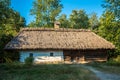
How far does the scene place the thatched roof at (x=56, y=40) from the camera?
1117 inches

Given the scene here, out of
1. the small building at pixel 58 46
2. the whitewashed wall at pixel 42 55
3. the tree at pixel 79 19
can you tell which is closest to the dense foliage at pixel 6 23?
the whitewashed wall at pixel 42 55

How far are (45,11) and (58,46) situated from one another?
19.0m

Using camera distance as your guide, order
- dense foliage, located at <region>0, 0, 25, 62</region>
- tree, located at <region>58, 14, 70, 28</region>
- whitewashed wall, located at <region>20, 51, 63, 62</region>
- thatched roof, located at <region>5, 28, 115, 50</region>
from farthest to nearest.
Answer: tree, located at <region>58, 14, 70, 28</region>, whitewashed wall, located at <region>20, 51, 63, 62</region>, thatched roof, located at <region>5, 28, 115, 50</region>, dense foliage, located at <region>0, 0, 25, 62</region>

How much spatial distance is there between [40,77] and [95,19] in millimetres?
48626

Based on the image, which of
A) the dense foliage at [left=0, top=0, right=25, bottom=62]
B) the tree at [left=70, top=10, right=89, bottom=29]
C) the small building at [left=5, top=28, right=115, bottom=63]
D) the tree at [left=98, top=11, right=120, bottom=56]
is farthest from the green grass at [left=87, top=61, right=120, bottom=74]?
the tree at [left=70, top=10, right=89, bottom=29]

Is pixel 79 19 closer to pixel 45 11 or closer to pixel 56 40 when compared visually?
pixel 45 11

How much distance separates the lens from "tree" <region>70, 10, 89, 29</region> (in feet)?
175

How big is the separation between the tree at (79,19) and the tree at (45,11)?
810cm

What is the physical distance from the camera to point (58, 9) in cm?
4662

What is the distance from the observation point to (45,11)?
4619cm

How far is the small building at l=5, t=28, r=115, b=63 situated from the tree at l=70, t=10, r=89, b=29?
65.8 ft

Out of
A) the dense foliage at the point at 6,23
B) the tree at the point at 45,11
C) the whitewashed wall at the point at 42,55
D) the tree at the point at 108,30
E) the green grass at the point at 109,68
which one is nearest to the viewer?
the green grass at the point at 109,68

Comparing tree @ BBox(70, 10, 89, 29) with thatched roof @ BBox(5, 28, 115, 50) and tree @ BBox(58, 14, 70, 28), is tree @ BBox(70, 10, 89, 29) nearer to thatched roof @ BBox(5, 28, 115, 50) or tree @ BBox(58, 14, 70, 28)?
tree @ BBox(58, 14, 70, 28)

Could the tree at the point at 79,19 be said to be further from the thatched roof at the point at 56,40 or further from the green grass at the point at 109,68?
the green grass at the point at 109,68
